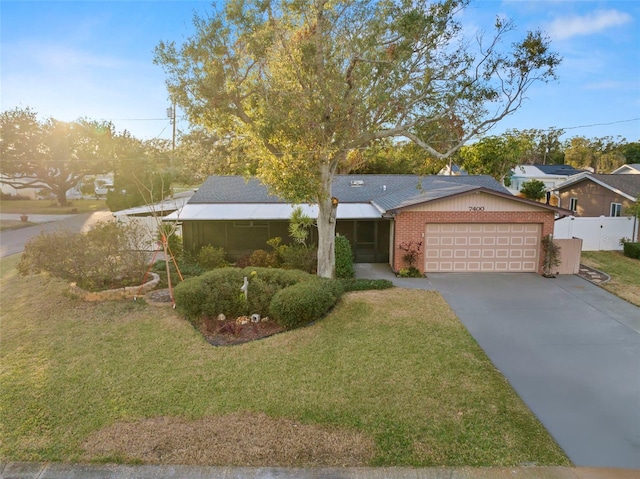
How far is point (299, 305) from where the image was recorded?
1059 centimetres

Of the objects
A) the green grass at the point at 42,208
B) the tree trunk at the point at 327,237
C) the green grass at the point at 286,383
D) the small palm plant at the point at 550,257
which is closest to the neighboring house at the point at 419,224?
the small palm plant at the point at 550,257

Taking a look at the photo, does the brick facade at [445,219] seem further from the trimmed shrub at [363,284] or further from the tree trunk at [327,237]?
the tree trunk at [327,237]

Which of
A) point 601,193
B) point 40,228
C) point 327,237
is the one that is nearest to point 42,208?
point 40,228

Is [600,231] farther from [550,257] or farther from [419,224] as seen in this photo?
[419,224]

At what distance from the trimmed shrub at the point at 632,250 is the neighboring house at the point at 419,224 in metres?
6.09

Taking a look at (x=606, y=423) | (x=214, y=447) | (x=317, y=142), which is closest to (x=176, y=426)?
(x=214, y=447)

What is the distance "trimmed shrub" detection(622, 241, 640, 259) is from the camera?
19031 mm

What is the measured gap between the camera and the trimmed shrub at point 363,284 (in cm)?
1394

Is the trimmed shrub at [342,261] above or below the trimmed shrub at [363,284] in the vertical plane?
above

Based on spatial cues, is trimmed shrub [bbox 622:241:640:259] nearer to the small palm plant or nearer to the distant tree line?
the small palm plant

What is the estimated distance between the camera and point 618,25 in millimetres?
13891

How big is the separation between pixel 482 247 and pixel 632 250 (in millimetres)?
8489

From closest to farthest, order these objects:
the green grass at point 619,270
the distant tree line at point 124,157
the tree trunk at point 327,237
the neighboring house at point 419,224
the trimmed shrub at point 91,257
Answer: the trimmed shrub at point 91,257
the green grass at point 619,270
the tree trunk at point 327,237
the neighboring house at point 419,224
the distant tree line at point 124,157

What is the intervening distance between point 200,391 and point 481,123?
12.0m
